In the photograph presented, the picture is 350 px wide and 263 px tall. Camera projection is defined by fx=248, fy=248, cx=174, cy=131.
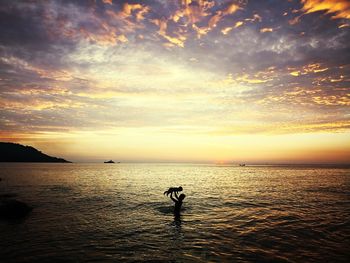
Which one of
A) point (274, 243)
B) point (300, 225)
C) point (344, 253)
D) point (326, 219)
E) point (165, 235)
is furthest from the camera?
point (326, 219)

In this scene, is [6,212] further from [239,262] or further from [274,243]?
[274,243]

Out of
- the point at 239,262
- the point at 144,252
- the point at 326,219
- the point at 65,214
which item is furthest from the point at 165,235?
the point at 326,219

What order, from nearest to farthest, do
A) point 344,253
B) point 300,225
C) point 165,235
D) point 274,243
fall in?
point 344,253, point 274,243, point 165,235, point 300,225

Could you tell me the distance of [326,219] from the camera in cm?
2336

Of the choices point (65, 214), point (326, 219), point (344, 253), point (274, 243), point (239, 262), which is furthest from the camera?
point (65, 214)

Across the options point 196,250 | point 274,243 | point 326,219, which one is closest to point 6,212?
point 196,250

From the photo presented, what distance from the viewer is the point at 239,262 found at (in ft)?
42.7

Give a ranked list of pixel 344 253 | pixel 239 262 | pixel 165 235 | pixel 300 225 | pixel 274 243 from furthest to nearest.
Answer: pixel 300 225 < pixel 165 235 < pixel 274 243 < pixel 344 253 < pixel 239 262

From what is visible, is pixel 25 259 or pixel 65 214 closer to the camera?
pixel 25 259

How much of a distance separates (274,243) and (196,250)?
5289 mm

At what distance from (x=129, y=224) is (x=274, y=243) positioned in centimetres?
1158

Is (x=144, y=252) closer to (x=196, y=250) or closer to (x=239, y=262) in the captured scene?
(x=196, y=250)

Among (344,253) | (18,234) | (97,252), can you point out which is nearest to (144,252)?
(97,252)

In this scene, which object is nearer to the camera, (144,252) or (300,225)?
(144,252)
